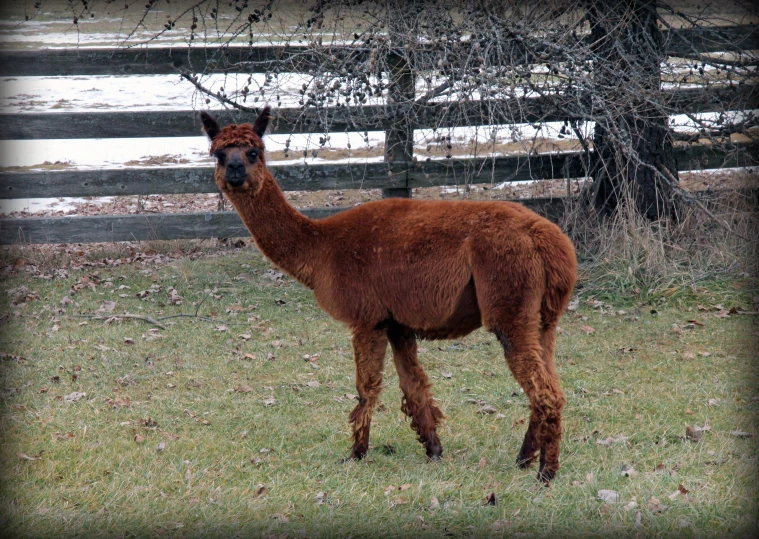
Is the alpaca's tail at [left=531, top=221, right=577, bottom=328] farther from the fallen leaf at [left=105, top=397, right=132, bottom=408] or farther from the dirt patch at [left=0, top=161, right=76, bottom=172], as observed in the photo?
the dirt patch at [left=0, top=161, right=76, bottom=172]

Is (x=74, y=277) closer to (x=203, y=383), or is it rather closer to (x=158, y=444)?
(x=203, y=383)

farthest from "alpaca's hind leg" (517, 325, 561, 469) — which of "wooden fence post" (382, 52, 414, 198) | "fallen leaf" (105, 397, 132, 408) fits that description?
"wooden fence post" (382, 52, 414, 198)

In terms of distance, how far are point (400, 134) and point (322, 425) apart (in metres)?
5.46

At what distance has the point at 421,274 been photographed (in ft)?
16.4

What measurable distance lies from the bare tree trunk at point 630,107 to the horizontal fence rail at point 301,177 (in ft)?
2.18

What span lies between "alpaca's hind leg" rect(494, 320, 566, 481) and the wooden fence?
5.46 meters

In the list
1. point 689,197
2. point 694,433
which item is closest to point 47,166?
point 689,197

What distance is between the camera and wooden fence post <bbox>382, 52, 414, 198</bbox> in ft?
31.5

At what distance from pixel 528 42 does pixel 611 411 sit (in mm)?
4611

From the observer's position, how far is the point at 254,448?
5.55 m

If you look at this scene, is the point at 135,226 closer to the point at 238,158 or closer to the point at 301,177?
the point at 301,177

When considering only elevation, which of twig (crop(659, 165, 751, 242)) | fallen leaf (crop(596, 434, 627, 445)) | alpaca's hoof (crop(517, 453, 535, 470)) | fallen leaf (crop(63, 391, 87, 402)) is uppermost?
twig (crop(659, 165, 751, 242))

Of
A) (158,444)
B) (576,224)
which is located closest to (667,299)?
(576,224)

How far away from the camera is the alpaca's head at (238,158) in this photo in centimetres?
525
